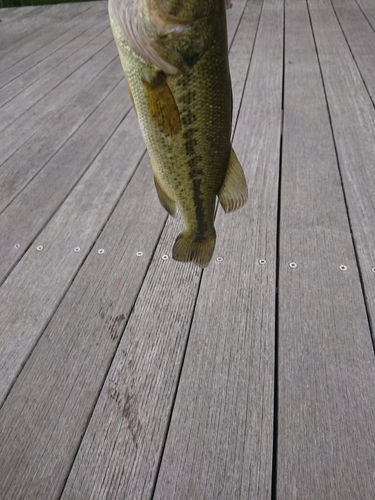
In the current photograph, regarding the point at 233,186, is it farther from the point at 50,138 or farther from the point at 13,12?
the point at 13,12

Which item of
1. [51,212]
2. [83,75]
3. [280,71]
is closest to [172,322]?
[51,212]

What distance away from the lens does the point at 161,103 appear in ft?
2.74

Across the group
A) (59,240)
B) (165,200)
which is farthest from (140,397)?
(59,240)

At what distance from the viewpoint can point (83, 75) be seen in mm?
3838

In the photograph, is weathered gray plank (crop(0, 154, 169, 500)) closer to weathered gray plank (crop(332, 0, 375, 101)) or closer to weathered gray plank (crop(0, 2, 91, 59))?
weathered gray plank (crop(332, 0, 375, 101))

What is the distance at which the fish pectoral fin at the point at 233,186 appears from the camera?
1009 mm

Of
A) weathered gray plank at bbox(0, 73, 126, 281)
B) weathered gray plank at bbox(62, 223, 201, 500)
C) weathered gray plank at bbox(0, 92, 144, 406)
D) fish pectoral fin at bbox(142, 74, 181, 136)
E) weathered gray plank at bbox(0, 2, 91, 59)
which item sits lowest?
weathered gray plank at bbox(62, 223, 201, 500)

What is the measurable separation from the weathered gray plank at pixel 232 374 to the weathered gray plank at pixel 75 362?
0.43 ft

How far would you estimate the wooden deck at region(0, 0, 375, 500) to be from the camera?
1.32m

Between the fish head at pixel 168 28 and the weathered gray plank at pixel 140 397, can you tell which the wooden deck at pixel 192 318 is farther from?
the fish head at pixel 168 28

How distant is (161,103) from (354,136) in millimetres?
2017

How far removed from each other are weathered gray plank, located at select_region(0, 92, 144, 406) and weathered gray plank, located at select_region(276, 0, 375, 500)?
87cm

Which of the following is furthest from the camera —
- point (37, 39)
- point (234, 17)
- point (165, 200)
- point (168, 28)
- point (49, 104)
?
point (37, 39)

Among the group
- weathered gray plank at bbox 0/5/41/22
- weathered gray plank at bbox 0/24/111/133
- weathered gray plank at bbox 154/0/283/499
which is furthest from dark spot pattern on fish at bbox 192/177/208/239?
weathered gray plank at bbox 0/5/41/22
